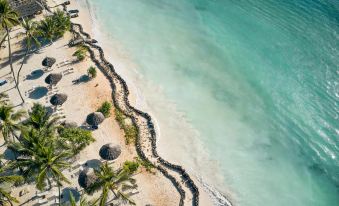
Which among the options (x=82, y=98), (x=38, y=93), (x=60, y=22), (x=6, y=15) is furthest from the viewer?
(x=60, y=22)

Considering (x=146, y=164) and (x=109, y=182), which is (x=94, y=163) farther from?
(x=109, y=182)

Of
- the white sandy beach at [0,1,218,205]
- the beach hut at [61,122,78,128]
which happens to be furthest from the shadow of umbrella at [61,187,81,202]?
the beach hut at [61,122,78,128]

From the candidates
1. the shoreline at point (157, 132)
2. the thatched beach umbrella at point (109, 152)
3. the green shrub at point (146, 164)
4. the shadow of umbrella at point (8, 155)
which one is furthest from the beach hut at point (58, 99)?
the green shrub at point (146, 164)

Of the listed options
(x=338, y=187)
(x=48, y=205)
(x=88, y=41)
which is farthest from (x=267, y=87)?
(x=48, y=205)

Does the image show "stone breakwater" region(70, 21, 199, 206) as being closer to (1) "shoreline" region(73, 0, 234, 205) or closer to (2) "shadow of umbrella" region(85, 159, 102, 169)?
(1) "shoreline" region(73, 0, 234, 205)

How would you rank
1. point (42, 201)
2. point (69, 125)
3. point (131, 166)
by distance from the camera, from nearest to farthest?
point (42, 201), point (131, 166), point (69, 125)

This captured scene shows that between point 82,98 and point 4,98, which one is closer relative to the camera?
point 82,98

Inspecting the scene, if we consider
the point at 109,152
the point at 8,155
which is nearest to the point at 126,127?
the point at 109,152
